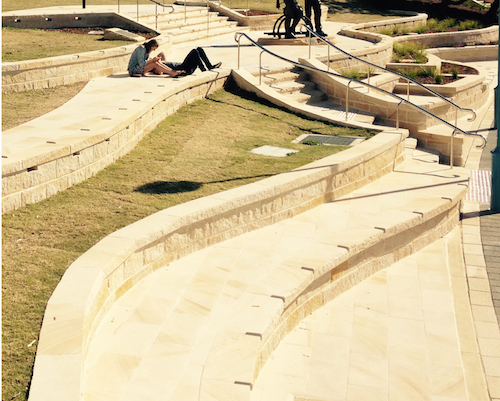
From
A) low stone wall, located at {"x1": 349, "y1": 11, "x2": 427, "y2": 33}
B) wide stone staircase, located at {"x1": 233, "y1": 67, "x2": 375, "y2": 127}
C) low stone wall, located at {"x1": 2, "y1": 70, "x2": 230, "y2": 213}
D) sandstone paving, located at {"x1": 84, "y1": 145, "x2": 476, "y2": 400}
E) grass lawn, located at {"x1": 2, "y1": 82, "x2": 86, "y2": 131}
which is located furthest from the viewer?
low stone wall, located at {"x1": 349, "y1": 11, "x2": 427, "y2": 33}

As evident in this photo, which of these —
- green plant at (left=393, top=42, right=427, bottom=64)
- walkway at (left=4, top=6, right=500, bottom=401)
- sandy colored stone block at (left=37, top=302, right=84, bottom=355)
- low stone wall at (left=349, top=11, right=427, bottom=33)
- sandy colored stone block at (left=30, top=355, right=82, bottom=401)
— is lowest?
walkway at (left=4, top=6, right=500, bottom=401)

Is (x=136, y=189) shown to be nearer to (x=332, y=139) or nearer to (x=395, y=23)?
(x=332, y=139)

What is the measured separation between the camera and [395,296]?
8.77 m

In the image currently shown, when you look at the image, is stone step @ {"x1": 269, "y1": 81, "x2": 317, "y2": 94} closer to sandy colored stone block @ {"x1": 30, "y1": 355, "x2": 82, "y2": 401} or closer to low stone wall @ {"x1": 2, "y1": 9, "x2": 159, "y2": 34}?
low stone wall @ {"x1": 2, "y1": 9, "x2": 159, "y2": 34}

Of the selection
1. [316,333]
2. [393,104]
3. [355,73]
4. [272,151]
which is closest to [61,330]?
[316,333]

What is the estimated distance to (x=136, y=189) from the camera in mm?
9195

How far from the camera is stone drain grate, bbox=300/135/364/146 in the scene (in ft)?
40.6

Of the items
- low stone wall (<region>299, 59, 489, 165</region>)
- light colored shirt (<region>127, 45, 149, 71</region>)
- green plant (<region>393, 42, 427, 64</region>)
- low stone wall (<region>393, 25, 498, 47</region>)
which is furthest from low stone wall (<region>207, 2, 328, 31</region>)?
light colored shirt (<region>127, 45, 149, 71</region>)

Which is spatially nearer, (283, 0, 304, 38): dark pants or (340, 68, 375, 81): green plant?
(340, 68, 375, 81): green plant

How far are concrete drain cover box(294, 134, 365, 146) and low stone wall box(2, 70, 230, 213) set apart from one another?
2706 millimetres

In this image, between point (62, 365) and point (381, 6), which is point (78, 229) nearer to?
point (62, 365)

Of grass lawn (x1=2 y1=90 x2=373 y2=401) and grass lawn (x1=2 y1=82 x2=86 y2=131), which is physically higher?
grass lawn (x1=2 y1=82 x2=86 y2=131)

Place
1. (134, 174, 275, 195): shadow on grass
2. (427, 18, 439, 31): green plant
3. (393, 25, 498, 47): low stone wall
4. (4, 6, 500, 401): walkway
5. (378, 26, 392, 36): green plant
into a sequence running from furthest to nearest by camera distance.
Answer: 1. (427, 18, 439, 31): green plant
2. (393, 25, 498, 47): low stone wall
3. (378, 26, 392, 36): green plant
4. (134, 174, 275, 195): shadow on grass
5. (4, 6, 500, 401): walkway

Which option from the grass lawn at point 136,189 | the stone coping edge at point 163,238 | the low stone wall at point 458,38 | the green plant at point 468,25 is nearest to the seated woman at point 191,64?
the grass lawn at point 136,189
